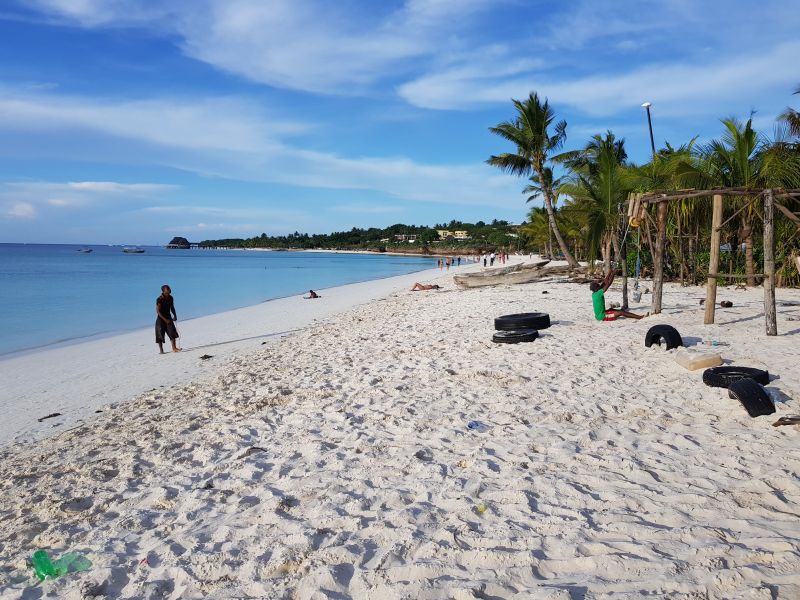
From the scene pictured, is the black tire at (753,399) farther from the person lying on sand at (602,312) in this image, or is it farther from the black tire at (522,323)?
the person lying on sand at (602,312)

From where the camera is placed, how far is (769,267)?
859 centimetres

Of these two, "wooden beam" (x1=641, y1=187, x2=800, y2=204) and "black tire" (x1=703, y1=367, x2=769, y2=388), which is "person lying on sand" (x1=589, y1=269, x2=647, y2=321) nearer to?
"wooden beam" (x1=641, y1=187, x2=800, y2=204)

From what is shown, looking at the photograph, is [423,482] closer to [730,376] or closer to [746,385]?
[746,385]

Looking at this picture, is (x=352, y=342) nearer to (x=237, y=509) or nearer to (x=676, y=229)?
(x=237, y=509)

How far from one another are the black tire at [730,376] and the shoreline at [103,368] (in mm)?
6733

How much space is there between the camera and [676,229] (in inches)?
698

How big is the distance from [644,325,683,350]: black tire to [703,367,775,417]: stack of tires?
144 cm

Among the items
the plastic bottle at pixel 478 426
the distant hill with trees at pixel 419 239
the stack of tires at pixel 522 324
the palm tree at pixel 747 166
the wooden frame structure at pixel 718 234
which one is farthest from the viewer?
the distant hill with trees at pixel 419 239

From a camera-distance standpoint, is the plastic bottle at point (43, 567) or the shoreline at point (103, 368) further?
the shoreline at point (103, 368)

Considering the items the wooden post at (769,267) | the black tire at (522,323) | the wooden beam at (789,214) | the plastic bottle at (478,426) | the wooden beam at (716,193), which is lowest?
the plastic bottle at (478,426)

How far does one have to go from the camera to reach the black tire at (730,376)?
5598mm

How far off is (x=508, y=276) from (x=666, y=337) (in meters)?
13.1

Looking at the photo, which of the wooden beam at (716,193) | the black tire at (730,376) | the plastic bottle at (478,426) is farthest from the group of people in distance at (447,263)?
the plastic bottle at (478,426)

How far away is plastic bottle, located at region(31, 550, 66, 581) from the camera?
3.03m
